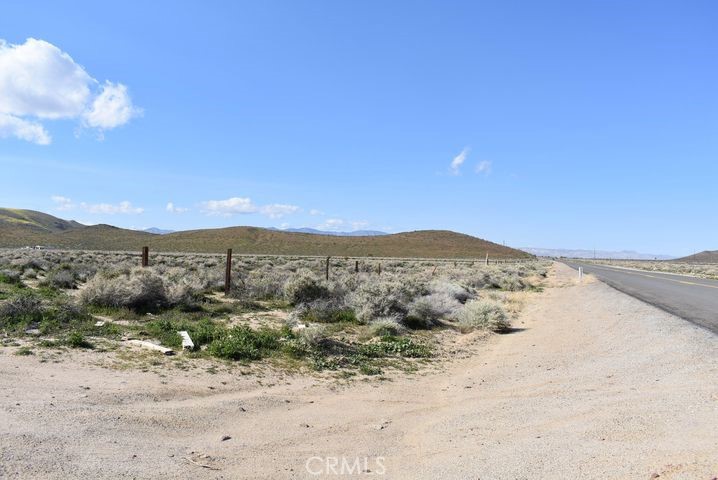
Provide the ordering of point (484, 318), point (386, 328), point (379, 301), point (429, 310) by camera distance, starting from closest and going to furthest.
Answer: point (386, 328), point (484, 318), point (379, 301), point (429, 310)

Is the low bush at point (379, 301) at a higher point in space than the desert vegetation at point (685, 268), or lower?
lower

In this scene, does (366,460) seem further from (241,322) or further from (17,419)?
(241,322)

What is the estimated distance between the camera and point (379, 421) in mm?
6527

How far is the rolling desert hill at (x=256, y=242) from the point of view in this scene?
312 feet

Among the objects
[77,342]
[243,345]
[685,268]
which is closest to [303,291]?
[243,345]

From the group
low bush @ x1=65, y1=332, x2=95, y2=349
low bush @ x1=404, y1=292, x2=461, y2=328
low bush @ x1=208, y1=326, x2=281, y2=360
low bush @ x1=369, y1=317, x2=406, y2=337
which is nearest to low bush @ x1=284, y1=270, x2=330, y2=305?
low bush @ x1=404, y1=292, x2=461, y2=328

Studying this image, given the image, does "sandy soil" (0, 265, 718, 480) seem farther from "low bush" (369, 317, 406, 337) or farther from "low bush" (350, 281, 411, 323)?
"low bush" (350, 281, 411, 323)

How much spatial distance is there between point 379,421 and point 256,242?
10283 cm

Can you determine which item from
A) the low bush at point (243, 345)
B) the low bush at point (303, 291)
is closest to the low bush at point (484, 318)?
the low bush at point (303, 291)

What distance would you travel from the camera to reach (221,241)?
104875 mm

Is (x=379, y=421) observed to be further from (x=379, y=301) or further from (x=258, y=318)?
(x=379, y=301)

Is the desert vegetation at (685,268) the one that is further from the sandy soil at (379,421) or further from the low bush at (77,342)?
the low bush at (77,342)

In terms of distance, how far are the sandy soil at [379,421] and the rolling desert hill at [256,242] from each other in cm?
8587

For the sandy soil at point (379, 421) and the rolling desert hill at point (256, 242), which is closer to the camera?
the sandy soil at point (379, 421)
